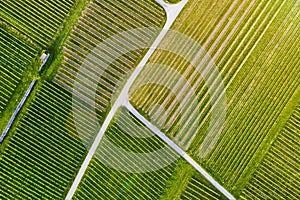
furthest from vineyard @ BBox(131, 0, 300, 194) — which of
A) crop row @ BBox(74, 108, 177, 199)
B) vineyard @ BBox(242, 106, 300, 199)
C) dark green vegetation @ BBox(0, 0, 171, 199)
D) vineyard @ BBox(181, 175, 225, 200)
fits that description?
dark green vegetation @ BBox(0, 0, 171, 199)

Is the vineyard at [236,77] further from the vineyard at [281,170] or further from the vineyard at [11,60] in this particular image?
the vineyard at [11,60]

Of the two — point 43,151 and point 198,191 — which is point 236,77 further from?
point 43,151

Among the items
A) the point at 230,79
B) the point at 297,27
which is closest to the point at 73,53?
the point at 230,79

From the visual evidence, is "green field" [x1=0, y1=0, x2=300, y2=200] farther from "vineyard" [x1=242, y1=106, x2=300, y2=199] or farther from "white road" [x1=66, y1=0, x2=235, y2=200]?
"white road" [x1=66, y1=0, x2=235, y2=200]

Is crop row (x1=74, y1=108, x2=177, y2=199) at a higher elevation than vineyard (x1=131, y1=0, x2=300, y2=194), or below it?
below

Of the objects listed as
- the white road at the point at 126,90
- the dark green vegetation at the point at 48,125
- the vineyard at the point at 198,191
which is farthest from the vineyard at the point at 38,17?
the vineyard at the point at 198,191

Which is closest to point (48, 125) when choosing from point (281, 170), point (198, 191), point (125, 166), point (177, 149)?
point (125, 166)
